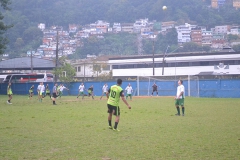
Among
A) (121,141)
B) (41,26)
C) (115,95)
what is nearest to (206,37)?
(41,26)

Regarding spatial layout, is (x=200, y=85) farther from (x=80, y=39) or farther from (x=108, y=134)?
(x=80, y=39)

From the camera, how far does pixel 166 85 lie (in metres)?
54.5

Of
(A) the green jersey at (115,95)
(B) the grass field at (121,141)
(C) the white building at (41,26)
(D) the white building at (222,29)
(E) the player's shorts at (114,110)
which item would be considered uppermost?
(C) the white building at (41,26)

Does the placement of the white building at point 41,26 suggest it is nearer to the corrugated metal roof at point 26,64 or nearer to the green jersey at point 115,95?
the corrugated metal roof at point 26,64

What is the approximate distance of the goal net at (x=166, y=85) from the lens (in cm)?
5169

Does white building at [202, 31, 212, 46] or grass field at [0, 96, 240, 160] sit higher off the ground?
white building at [202, 31, 212, 46]

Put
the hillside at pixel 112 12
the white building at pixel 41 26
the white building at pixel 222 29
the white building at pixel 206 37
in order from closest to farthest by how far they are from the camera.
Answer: the white building at pixel 206 37, the white building at pixel 222 29, the white building at pixel 41 26, the hillside at pixel 112 12

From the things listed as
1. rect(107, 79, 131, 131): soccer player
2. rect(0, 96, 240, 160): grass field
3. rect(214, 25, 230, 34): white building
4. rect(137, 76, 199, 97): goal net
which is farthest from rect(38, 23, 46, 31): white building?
rect(107, 79, 131, 131): soccer player

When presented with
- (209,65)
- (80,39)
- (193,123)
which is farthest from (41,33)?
A: (193,123)

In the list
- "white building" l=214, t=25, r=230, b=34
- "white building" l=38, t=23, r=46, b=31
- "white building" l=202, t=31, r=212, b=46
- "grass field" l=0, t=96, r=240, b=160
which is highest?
"white building" l=38, t=23, r=46, b=31

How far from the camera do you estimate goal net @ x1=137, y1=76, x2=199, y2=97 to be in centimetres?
5169

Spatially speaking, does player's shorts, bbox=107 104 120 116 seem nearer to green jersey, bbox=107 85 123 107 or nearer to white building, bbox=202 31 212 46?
green jersey, bbox=107 85 123 107

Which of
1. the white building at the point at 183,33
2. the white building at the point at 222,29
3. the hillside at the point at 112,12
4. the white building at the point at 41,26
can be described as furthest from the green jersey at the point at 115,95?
the white building at the point at 41,26

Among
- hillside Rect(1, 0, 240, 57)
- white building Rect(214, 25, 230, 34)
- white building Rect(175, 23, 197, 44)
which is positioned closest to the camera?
white building Rect(175, 23, 197, 44)
